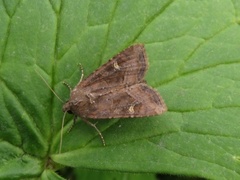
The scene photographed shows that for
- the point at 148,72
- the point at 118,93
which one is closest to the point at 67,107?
the point at 118,93

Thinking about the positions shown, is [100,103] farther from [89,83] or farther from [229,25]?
[229,25]

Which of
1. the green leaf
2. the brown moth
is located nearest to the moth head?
the brown moth

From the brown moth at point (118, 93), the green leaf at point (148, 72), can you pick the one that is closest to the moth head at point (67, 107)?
the brown moth at point (118, 93)

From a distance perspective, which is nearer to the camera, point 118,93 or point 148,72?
point 148,72

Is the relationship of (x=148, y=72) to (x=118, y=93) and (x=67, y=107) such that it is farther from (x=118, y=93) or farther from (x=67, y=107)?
(x=67, y=107)

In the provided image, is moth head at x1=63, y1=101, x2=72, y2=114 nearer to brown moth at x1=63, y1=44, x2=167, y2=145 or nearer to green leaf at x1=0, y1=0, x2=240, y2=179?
brown moth at x1=63, y1=44, x2=167, y2=145

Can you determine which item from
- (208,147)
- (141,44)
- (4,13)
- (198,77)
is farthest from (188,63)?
(4,13)
